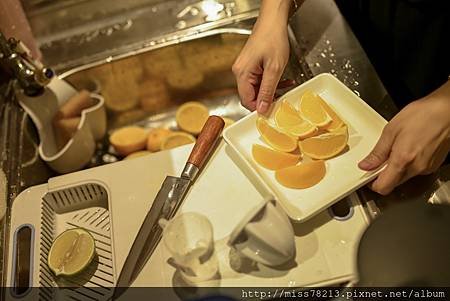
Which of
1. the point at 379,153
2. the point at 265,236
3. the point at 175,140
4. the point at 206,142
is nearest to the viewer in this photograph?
the point at 265,236

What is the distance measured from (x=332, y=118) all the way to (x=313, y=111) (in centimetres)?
4

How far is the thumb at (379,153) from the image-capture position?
777 mm

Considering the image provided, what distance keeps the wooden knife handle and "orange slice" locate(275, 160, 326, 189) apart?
0.14 m

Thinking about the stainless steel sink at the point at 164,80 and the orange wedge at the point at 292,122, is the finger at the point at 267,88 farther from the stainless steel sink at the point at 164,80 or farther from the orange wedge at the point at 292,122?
the stainless steel sink at the point at 164,80

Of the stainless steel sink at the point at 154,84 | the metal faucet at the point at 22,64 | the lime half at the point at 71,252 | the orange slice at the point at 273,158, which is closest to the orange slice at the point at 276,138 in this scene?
the orange slice at the point at 273,158

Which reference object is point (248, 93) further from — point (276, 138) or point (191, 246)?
point (191, 246)

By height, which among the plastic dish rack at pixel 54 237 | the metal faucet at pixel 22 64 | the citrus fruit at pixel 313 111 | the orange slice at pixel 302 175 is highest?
the metal faucet at pixel 22 64

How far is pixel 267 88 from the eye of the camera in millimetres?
906

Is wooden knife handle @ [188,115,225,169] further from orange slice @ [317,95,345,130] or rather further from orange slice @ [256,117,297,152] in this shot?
orange slice @ [317,95,345,130]

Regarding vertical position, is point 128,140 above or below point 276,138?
below

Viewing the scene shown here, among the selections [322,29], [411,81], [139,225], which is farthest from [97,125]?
[411,81]

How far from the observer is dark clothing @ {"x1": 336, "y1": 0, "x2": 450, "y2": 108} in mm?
909

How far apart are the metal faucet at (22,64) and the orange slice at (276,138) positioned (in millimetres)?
503

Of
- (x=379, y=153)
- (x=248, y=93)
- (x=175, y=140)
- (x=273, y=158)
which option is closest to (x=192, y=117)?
(x=175, y=140)
